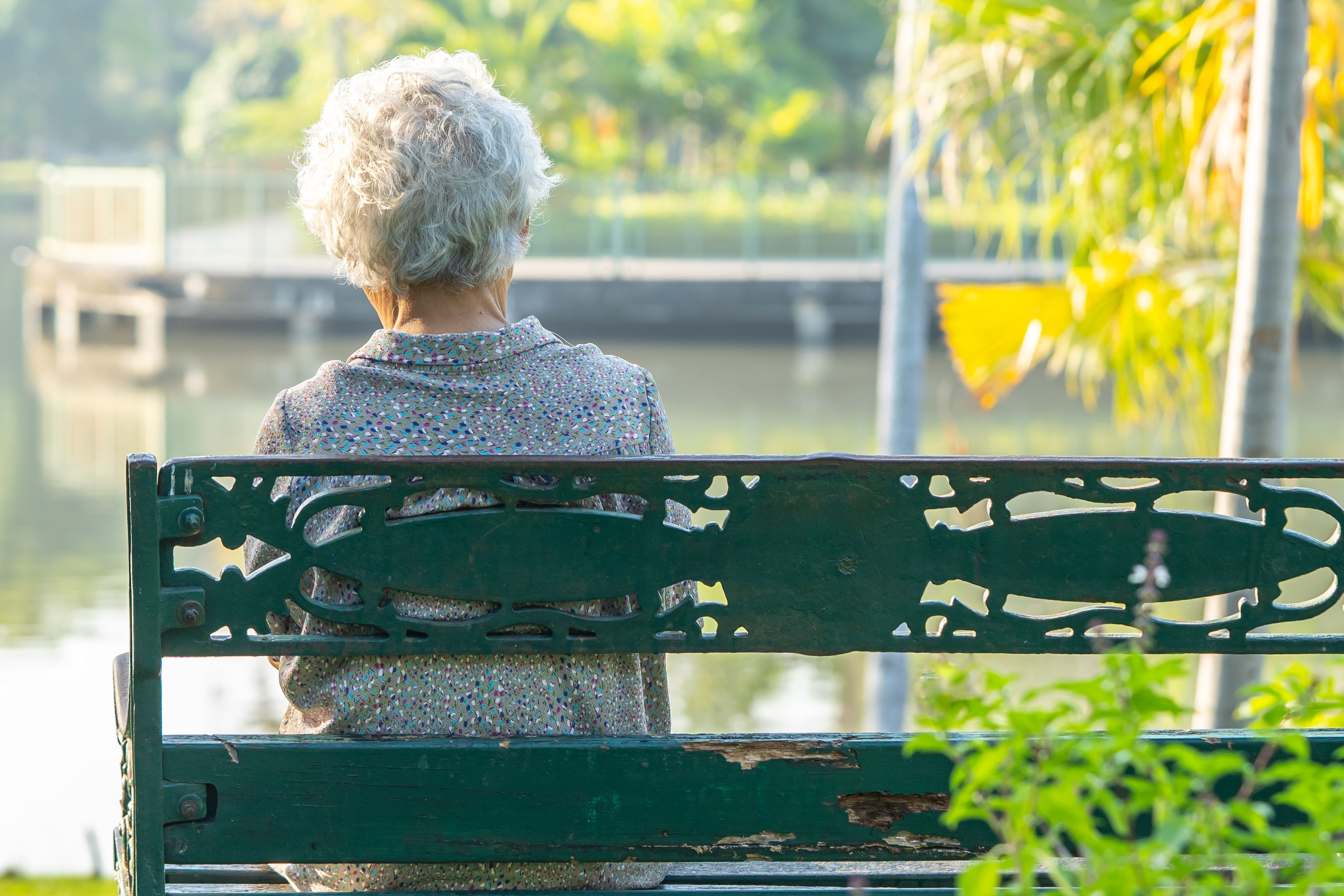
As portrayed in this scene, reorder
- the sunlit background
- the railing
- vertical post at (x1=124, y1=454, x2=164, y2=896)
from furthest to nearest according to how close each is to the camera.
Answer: the railing < the sunlit background < vertical post at (x1=124, y1=454, x2=164, y2=896)

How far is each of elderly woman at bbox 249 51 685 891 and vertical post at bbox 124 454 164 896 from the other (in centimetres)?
16

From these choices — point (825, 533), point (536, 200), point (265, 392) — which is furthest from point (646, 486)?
point (265, 392)

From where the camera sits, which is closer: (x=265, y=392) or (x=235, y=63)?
(x=265, y=392)

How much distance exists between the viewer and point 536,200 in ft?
6.29

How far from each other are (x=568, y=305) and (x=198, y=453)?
8201mm

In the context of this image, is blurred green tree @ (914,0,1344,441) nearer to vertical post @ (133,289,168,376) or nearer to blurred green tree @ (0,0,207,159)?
vertical post @ (133,289,168,376)

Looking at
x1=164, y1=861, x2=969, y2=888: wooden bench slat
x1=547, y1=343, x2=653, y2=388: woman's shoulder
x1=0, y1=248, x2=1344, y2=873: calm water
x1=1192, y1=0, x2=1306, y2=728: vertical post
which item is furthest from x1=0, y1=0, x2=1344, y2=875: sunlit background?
x1=1192, y1=0, x2=1306, y2=728: vertical post

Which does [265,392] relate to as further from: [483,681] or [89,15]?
[89,15]

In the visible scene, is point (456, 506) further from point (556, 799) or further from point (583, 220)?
point (583, 220)

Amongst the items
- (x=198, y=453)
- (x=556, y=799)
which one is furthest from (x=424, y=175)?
(x=198, y=453)

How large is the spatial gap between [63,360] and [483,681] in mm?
18705

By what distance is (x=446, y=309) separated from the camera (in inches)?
75.1

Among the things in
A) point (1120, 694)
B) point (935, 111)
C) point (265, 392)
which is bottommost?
point (265, 392)

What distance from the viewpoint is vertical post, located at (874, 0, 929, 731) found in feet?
17.7
